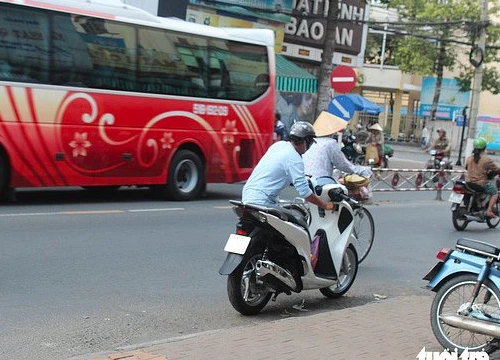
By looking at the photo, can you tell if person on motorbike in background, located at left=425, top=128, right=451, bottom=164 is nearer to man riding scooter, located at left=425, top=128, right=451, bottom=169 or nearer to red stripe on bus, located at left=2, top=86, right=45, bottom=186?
man riding scooter, located at left=425, top=128, right=451, bottom=169

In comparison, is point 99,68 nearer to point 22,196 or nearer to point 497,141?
point 22,196

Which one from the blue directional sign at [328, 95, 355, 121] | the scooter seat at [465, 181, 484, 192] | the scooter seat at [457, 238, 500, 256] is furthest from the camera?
the blue directional sign at [328, 95, 355, 121]

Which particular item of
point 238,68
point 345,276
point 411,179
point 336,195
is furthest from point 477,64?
point 336,195

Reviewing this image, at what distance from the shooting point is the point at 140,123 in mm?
13898

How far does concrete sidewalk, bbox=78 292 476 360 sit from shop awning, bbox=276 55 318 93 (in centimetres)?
2043

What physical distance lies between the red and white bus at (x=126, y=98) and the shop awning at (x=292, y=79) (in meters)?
10.2

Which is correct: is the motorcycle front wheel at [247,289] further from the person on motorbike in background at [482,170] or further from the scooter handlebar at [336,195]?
the person on motorbike in background at [482,170]

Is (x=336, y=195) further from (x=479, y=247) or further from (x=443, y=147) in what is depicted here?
(x=443, y=147)

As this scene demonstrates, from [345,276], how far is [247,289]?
5.10ft

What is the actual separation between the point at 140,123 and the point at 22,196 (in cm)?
263

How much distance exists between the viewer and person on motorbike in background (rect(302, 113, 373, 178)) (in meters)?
8.68

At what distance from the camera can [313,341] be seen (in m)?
5.69

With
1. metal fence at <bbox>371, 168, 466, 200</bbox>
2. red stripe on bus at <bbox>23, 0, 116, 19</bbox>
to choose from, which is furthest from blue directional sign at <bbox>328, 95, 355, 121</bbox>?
red stripe on bus at <bbox>23, 0, 116, 19</bbox>

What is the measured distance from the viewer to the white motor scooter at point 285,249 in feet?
21.4
